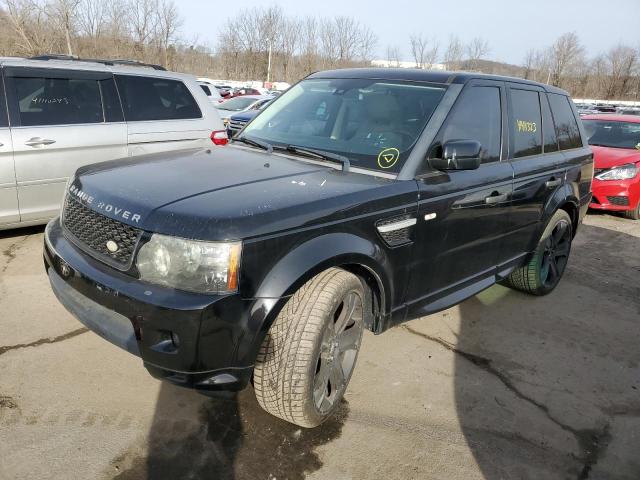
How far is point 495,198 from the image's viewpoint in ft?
11.5

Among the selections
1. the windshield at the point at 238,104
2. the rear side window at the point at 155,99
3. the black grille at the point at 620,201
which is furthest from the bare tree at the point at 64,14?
the black grille at the point at 620,201

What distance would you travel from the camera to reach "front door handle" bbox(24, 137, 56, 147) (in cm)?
468

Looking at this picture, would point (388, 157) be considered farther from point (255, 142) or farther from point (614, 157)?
point (614, 157)

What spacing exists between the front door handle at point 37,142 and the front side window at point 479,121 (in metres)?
3.76

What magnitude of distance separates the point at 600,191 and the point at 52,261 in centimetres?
846

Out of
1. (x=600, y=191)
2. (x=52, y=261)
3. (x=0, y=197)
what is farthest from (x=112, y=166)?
(x=600, y=191)

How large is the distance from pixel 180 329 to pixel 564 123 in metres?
4.06

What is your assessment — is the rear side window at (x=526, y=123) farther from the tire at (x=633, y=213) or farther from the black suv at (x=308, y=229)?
the tire at (x=633, y=213)

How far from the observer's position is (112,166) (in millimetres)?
2959

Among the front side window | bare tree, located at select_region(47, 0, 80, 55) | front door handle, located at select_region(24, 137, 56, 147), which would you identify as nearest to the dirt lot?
front door handle, located at select_region(24, 137, 56, 147)

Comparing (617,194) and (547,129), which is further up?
(547,129)

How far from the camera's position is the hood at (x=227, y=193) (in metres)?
2.17

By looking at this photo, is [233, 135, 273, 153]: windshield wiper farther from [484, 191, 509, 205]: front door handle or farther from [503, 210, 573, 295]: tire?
[503, 210, 573, 295]: tire

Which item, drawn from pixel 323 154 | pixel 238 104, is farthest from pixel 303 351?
pixel 238 104
